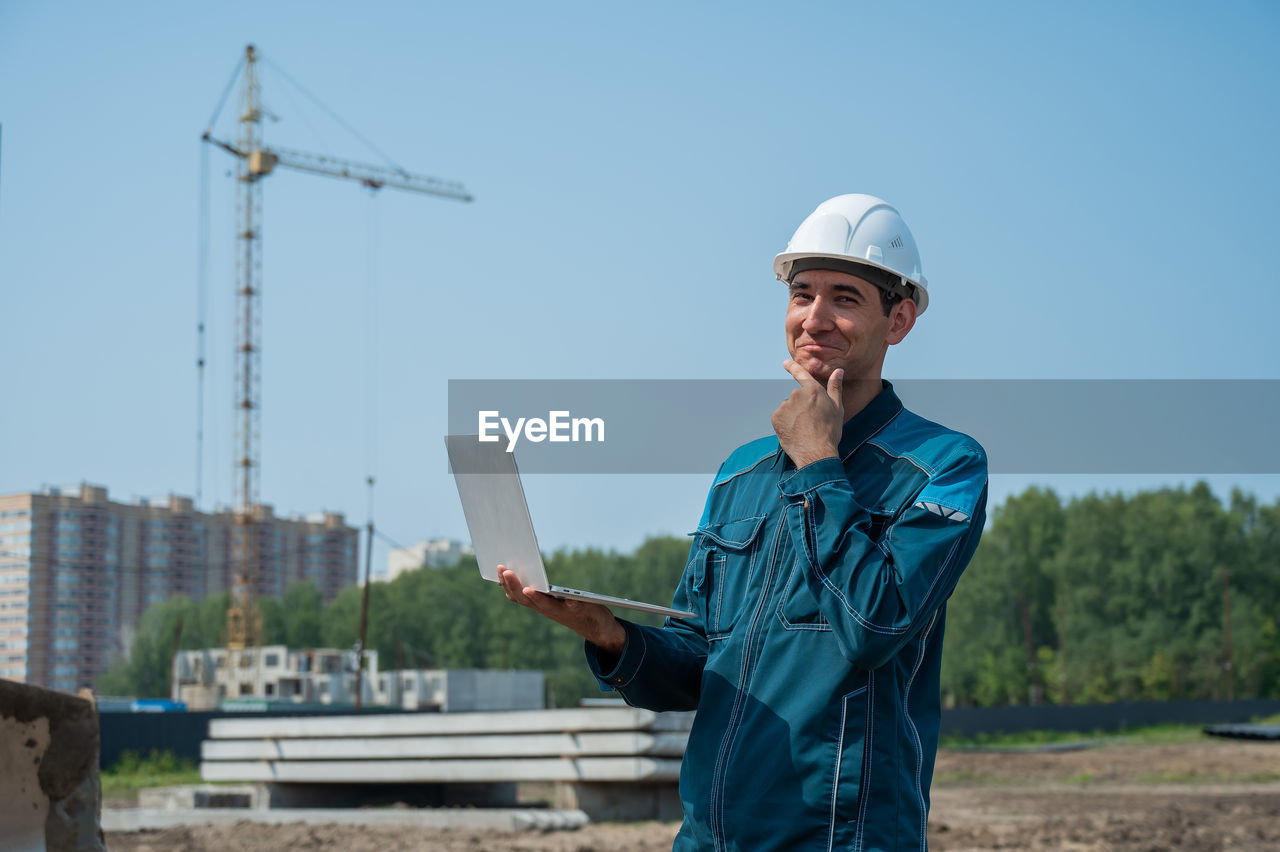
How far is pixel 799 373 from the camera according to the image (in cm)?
233

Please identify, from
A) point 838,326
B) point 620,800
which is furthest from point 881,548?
point 620,800

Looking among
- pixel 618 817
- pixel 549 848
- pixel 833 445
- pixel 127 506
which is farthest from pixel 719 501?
pixel 127 506

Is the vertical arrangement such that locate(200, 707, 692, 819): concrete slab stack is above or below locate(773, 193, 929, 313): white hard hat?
below

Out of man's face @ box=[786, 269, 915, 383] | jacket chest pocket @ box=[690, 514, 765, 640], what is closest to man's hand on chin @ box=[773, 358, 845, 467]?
man's face @ box=[786, 269, 915, 383]

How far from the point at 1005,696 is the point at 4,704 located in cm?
6024

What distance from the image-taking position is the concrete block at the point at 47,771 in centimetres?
426

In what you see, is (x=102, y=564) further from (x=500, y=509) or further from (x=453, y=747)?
(x=500, y=509)

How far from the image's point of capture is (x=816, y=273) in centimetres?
245

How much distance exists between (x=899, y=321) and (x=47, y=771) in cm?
365

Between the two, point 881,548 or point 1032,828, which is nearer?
point 881,548

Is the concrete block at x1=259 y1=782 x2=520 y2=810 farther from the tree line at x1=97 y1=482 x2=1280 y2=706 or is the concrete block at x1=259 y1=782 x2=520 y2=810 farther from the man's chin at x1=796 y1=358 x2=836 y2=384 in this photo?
the tree line at x1=97 y1=482 x2=1280 y2=706

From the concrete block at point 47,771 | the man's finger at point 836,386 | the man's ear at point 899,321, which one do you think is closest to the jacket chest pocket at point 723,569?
the man's finger at point 836,386

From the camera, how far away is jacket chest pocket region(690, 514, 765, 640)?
2361 millimetres

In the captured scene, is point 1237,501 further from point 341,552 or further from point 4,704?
point 341,552
